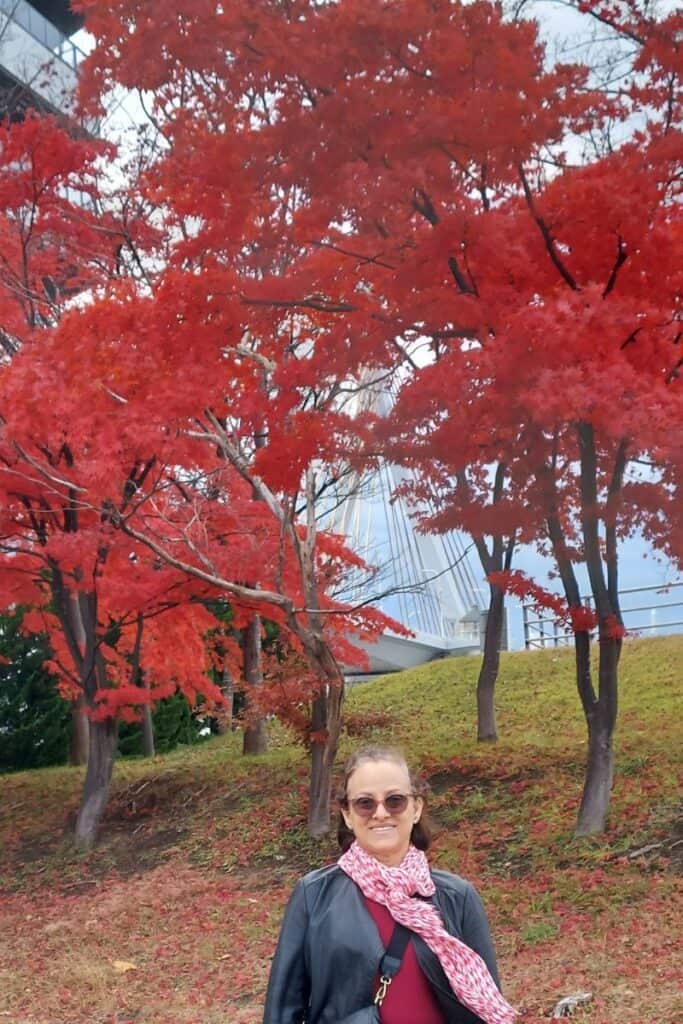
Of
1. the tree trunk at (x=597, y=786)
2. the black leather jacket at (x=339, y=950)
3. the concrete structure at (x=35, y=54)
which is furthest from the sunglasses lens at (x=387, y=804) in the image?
the concrete structure at (x=35, y=54)

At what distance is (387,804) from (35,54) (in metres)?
22.0

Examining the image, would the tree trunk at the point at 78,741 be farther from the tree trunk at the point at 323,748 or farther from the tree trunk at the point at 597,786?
the tree trunk at the point at 597,786

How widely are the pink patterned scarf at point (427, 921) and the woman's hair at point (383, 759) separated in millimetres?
126

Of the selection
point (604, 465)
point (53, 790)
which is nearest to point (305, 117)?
point (604, 465)

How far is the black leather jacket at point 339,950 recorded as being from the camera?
98.2 inches

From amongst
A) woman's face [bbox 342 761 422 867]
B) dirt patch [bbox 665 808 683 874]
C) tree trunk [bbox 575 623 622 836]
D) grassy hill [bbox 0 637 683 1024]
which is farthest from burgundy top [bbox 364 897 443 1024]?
tree trunk [bbox 575 623 622 836]

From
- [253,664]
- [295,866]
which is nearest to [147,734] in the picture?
[253,664]

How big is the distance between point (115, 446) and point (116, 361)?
1326 mm

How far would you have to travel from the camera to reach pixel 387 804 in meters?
2.66

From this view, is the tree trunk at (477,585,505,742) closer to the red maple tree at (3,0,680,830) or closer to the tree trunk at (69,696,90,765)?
the red maple tree at (3,0,680,830)

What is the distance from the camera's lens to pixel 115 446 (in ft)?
36.2

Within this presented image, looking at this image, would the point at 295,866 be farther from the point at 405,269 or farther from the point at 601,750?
the point at 405,269

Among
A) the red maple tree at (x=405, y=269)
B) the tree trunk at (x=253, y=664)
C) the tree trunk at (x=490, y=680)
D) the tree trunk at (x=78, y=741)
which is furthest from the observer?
the tree trunk at (x=78, y=741)

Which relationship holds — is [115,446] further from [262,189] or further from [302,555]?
[262,189]
